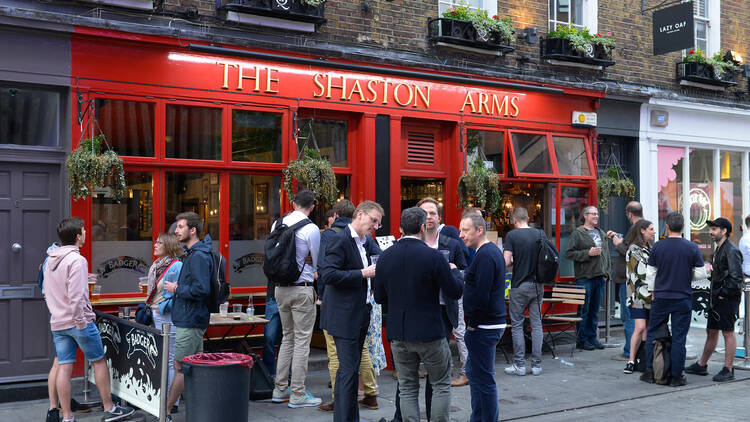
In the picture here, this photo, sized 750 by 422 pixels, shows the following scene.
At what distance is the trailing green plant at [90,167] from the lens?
809cm

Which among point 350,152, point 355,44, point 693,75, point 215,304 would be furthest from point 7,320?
point 693,75

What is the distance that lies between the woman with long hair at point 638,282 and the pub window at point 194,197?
5.41m

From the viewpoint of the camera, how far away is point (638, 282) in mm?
9625

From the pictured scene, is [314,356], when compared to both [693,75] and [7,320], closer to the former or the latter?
[7,320]

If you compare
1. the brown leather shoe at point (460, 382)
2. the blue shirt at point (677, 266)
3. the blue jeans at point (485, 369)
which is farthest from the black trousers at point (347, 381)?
the blue shirt at point (677, 266)

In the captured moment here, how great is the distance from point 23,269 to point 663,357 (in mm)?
7534

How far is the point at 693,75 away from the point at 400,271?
10720mm

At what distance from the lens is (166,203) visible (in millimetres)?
9078

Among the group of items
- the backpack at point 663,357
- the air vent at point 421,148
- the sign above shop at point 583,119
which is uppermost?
the sign above shop at point 583,119

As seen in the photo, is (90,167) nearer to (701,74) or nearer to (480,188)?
(480,188)

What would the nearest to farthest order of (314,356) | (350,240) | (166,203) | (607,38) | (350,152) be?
(350,240), (166,203), (314,356), (350,152), (607,38)

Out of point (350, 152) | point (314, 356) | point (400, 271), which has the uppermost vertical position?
point (350, 152)

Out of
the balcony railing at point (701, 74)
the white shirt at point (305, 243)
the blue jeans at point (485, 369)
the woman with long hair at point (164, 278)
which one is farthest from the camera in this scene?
the balcony railing at point (701, 74)

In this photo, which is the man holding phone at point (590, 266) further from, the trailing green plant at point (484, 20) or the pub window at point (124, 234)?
the pub window at point (124, 234)
